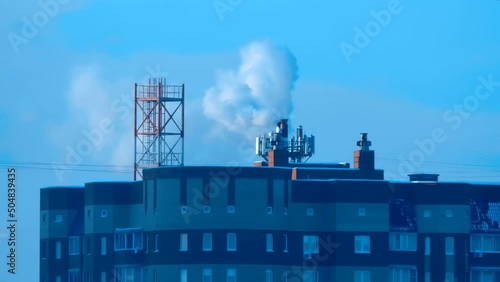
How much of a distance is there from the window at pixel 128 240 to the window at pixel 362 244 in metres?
14.0

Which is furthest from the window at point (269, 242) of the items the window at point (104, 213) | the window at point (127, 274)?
the window at point (104, 213)

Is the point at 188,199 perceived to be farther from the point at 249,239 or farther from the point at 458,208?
the point at 458,208

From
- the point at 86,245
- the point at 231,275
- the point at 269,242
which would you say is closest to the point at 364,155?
the point at 269,242

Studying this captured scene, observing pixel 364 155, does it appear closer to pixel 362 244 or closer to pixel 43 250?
pixel 362 244

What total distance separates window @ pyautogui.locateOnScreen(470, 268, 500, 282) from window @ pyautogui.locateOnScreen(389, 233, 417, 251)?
4766mm

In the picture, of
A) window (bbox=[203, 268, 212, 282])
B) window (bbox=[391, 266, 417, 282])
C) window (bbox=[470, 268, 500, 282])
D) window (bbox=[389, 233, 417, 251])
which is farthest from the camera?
window (bbox=[470, 268, 500, 282])

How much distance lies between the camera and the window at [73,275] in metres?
128

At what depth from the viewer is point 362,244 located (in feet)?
401

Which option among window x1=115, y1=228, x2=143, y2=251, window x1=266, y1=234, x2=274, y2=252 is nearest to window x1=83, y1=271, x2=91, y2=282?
window x1=115, y1=228, x2=143, y2=251

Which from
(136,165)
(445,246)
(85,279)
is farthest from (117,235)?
(445,246)

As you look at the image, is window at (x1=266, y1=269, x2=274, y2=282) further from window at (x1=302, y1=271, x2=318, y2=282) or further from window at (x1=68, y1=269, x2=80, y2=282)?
window at (x1=68, y1=269, x2=80, y2=282)

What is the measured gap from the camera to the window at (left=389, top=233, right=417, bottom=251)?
123750 mm

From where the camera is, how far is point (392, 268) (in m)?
123

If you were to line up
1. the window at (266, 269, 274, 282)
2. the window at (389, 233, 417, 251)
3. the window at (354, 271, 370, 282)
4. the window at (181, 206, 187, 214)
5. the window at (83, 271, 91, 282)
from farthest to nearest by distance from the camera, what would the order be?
the window at (83, 271, 91, 282) < the window at (389, 233, 417, 251) < the window at (354, 271, 370, 282) < the window at (266, 269, 274, 282) < the window at (181, 206, 187, 214)
